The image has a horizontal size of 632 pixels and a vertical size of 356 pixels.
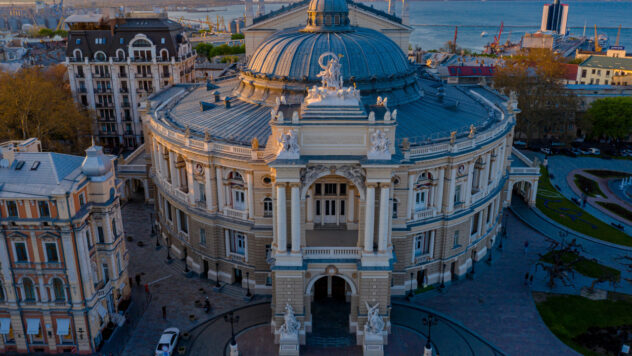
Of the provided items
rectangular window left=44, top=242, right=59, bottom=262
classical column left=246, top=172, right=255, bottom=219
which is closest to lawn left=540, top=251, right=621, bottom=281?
classical column left=246, top=172, right=255, bottom=219

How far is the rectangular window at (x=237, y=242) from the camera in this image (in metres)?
61.2

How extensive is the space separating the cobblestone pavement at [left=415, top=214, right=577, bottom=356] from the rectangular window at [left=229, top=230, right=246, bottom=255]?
20.8 m

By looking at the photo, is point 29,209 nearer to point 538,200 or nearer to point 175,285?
point 175,285

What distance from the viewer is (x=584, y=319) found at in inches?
2270

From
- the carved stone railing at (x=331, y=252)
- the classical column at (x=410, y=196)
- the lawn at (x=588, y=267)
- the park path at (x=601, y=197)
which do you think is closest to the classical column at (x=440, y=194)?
the classical column at (x=410, y=196)

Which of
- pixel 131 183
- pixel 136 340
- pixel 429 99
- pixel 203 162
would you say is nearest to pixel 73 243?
pixel 136 340

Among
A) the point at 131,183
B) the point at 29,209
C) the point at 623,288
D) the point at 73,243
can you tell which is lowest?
the point at 623,288

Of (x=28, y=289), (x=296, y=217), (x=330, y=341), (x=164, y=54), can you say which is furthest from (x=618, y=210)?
(x=164, y=54)

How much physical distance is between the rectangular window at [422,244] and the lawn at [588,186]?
45.1 metres

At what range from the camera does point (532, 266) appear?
223 ft

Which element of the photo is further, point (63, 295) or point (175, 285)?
point (175, 285)

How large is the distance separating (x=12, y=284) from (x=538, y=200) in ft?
248

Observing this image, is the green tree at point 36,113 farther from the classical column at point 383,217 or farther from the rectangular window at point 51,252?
the classical column at point 383,217

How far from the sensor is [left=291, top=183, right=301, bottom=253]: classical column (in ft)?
154
